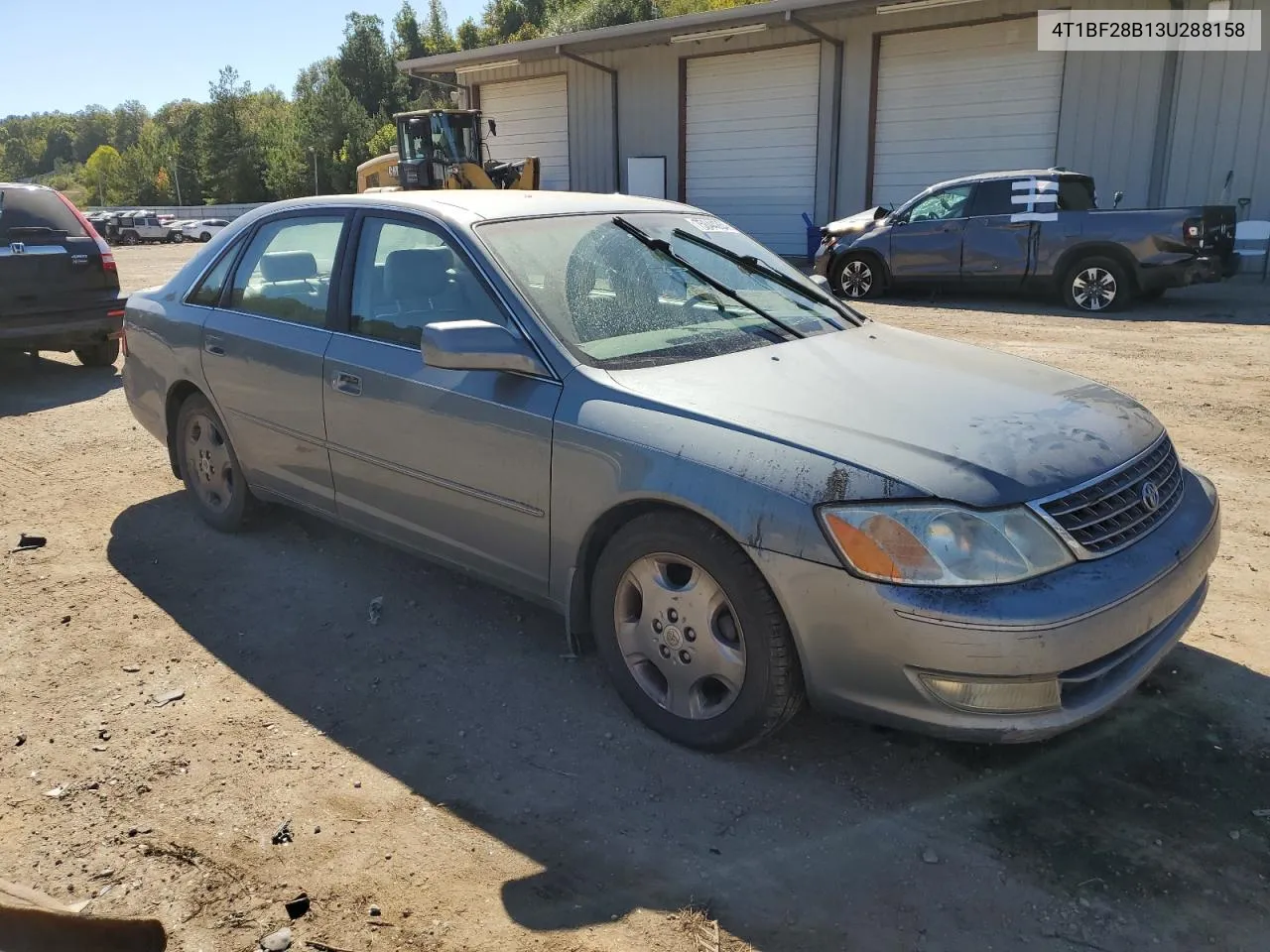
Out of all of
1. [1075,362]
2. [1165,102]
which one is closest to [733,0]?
[1165,102]

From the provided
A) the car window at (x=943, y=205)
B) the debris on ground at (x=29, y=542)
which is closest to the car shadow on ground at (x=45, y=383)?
the debris on ground at (x=29, y=542)

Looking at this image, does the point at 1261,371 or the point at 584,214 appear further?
the point at 1261,371

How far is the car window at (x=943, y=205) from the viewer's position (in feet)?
43.2

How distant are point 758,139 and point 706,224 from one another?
728 inches

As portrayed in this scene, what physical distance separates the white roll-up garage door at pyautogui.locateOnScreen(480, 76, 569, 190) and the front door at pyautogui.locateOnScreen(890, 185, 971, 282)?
43.3ft

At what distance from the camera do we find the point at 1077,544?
2662 mm

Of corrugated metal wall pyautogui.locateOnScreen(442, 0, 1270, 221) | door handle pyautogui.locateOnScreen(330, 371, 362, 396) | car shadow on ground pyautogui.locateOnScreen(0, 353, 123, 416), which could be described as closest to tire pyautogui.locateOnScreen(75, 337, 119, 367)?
car shadow on ground pyautogui.locateOnScreen(0, 353, 123, 416)

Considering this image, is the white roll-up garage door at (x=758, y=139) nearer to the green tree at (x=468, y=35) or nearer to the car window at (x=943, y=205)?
the car window at (x=943, y=205)

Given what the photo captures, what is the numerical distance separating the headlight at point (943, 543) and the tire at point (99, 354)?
896 cm

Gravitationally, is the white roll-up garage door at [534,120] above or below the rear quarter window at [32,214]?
above

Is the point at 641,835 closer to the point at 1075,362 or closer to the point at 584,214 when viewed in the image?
the point at 584,214

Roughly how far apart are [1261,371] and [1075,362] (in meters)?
1.49

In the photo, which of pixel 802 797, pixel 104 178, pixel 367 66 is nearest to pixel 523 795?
pixel 802 797

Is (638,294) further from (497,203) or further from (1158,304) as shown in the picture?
(1158,304)
